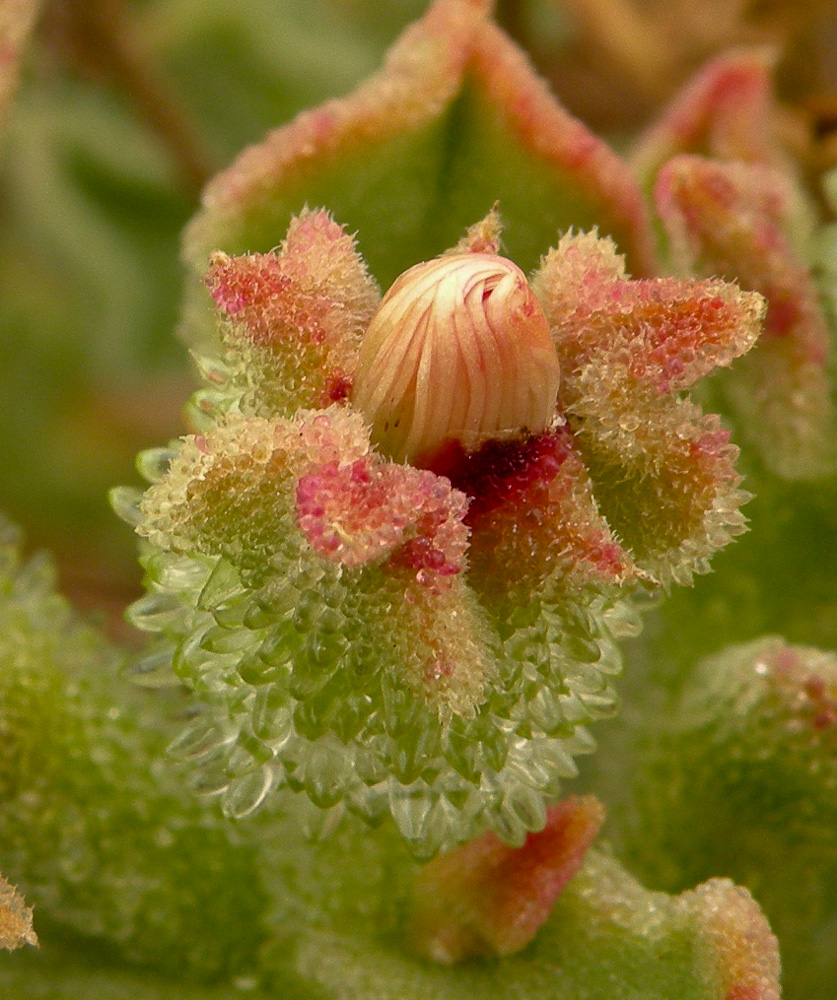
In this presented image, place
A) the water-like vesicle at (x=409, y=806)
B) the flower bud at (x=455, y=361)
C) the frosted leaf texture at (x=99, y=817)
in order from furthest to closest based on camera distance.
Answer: the frosted leaf texture at (x=99, y=817) → the water-like vesicle at (x=409, y=806) → the flower bud at (x=455, y=361)

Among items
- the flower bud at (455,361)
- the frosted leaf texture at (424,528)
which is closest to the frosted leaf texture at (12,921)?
the frosted leaf texture at (424,528)

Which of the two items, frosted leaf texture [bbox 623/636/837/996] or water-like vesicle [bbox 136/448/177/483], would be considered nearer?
water-like vesicle [bbox 136/448/177/483]

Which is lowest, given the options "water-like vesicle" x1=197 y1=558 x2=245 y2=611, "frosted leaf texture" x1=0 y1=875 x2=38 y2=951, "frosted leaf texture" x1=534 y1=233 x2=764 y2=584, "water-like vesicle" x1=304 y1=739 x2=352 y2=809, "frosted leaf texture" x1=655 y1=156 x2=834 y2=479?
"frosted leaf texture" x1=0 y1=875 x2=38 y2=951

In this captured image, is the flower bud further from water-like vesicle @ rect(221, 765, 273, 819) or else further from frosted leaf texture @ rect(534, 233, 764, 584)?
water-like vesicle @ rect(221, 765, 273, 819)

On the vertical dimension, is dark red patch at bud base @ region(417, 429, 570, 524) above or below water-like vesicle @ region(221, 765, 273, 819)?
above

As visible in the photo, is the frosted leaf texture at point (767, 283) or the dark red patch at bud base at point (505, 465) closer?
the dark red patch at bud base at point (505, 465)

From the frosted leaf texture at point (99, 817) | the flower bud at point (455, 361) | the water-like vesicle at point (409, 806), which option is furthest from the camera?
the frosted leaf texture at point (99, 817)

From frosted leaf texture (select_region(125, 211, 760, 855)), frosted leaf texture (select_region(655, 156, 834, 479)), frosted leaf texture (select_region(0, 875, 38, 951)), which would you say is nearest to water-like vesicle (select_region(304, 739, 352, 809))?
frosted leaf texture (select_region(125, 211, 760, 855))

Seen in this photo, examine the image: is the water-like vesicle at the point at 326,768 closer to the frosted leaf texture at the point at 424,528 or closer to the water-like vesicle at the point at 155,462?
the frosted leaf texture at the point at 424,528

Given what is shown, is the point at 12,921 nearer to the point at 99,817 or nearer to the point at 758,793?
the point at 99,817

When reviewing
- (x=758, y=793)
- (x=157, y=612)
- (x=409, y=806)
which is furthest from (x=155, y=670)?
(x=758, y=793)
